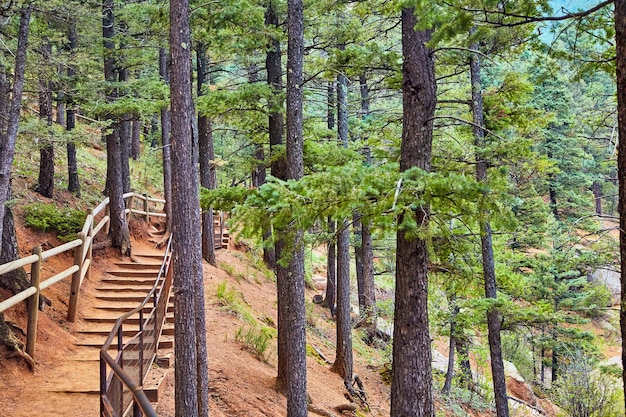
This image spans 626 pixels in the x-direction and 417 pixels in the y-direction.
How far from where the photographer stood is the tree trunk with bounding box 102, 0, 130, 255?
13461 millimetres

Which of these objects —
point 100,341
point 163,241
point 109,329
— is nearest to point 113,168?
point 163,241

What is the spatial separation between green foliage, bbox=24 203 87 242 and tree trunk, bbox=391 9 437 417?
9.53 metres

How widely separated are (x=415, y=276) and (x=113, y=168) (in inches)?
406

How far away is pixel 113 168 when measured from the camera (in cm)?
1344

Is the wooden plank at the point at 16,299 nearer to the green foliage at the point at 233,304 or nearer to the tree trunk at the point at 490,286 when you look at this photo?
the green foliage at the point at 233,304

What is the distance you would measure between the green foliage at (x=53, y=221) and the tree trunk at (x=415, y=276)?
9529 mm

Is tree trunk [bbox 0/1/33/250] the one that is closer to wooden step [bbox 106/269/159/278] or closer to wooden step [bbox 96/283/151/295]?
wooden step [bbox 96/283/151/295]

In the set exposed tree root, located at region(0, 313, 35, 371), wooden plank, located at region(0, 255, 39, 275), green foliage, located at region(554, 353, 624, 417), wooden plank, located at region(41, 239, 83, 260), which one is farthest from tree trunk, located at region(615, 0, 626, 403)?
green foliage, located at region(554, 353, 624, 417)

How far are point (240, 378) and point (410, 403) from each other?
175 inches

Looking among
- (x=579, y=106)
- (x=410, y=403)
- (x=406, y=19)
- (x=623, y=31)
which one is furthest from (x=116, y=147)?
(x=579, y=106)

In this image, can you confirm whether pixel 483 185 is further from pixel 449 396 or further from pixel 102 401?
pixel 449 396

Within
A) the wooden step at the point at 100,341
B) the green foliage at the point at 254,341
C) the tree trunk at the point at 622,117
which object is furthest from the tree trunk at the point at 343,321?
the tree trunk at the point at 622,117

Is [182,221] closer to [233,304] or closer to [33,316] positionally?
[33,316]

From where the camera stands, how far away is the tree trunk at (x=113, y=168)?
530 inches
